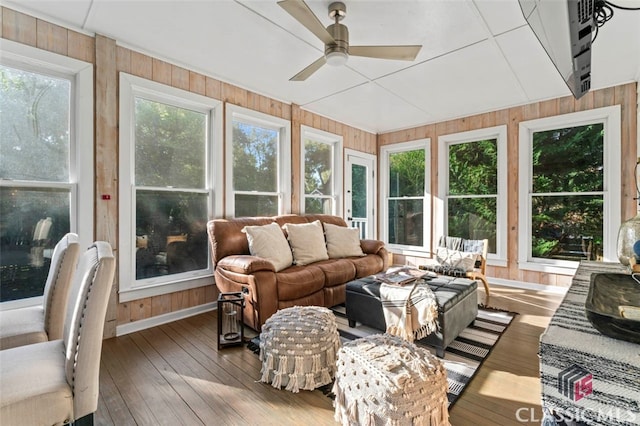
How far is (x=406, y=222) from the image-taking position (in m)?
5.56

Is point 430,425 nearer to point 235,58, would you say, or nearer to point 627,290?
point 627,290

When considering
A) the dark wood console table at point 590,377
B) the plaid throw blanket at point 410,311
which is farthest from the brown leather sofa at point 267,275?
the dark wood console table at point 590,377

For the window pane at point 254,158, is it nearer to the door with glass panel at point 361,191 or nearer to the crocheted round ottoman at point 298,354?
the door with glass panel at point 361,191

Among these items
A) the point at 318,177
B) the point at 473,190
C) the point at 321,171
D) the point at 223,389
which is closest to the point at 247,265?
the point at 223,389

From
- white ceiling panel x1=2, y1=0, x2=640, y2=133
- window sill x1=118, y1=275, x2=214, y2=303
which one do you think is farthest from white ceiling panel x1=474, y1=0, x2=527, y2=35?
window sill x1=118, y1=275, x2=214, y2=303

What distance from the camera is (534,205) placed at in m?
4.21

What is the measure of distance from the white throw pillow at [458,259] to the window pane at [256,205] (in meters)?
2.33

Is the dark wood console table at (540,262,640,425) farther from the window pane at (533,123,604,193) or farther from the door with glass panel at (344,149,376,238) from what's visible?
the door with glass panel at (344,149,376,238)

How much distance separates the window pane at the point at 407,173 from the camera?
17.5 ft

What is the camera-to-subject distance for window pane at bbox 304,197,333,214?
4629mm

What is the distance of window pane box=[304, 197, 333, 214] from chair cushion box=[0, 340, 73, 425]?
3570 millimetres

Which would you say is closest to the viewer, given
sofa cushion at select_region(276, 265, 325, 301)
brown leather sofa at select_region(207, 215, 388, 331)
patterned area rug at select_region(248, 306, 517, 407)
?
patterned area rug at select_region(248, 306, 517, 407)

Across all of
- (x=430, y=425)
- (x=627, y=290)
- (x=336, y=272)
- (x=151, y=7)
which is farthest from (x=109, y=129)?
(x=627, y=290)

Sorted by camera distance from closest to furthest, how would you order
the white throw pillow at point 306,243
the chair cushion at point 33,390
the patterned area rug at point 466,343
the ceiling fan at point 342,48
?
the chair cushion at point 33,390 < the patterned area rug at point 466,343 < the ceiling fan at point 342,48 < the white throw pillow at point 306,243
